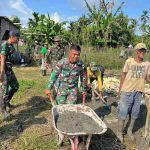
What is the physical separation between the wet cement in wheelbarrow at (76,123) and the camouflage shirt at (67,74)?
49 centimetres

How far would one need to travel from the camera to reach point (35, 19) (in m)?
23.3

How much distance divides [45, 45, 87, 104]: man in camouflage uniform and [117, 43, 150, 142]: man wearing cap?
0.85m

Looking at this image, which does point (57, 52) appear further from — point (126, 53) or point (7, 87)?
point (126, 53)

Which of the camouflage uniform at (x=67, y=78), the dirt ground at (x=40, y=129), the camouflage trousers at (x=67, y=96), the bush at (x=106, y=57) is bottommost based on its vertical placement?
the dirt ground at (x=40, y=129)

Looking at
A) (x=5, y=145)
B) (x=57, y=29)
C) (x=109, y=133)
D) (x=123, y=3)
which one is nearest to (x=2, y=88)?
(x=5, y=145)

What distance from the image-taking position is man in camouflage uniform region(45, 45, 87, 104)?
5168 mm

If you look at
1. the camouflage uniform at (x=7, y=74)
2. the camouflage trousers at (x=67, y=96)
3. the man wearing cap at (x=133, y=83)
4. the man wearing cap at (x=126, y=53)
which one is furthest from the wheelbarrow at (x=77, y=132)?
the man wearing cap at (x=126, y=53)

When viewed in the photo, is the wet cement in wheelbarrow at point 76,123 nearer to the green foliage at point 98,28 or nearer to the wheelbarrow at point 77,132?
the wheelbarrow at point 77,132

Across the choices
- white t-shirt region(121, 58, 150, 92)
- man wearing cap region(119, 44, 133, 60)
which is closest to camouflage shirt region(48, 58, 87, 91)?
white t-shirt region(121, 58, 150, 92)

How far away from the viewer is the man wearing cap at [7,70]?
6.48m

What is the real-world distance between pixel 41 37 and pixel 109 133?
57.1 ft

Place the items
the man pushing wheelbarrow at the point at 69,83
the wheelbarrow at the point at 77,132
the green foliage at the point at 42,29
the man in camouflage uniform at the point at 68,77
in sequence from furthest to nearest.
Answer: the green foliage at the point at 42,29, the man in camouflage uniform at the point at 68,77, the man pushing wheelbarrow at the point at 69,83, the wheelbarrow at the point at 77,132

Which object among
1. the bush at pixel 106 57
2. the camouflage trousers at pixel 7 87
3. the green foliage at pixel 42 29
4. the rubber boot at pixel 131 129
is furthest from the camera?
the green foliage at pixel 42 29

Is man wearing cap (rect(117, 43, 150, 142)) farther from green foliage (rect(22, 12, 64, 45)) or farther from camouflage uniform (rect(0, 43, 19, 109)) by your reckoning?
green foliage (rect(22, 12, 64, 45))
